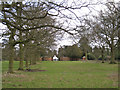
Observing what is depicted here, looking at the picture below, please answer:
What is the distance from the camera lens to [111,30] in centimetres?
3219

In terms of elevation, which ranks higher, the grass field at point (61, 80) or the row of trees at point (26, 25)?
the row of trees at point (26, 25)

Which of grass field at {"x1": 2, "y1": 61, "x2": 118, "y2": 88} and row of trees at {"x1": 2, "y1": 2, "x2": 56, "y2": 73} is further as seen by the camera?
grass field at {"x1": 2, "y1": 61, "x2": 118, "y2": 88}

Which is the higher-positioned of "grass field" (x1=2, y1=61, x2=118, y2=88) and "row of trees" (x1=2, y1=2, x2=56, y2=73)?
"row of trees" (x1=2, y1=2, x2=56, y2=73)

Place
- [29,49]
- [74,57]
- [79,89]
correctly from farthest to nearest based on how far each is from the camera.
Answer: [74,57] < [29,49] < [79,89]

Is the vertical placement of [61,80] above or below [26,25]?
below

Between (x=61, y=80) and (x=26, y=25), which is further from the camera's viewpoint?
(x=26, y=25)

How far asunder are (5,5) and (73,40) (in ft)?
12.4

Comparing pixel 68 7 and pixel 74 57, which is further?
pixel 74 57

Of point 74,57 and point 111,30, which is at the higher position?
point 111,30

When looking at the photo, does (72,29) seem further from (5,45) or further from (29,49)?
(29,49)

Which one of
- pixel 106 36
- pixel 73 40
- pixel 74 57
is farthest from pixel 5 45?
pixel 74 57

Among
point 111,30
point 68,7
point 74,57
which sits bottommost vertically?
point 74,57

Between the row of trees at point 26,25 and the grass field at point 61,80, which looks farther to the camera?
the grass field at point 61,80

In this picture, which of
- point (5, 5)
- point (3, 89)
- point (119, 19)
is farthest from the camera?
point (119, 19)
